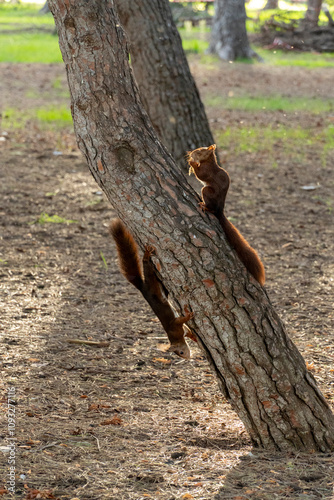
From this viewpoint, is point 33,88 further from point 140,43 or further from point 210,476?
point 210,476

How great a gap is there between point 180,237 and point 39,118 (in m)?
7.83

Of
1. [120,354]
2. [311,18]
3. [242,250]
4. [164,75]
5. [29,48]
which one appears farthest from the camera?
[311,18]

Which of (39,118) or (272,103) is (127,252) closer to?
(39,118)

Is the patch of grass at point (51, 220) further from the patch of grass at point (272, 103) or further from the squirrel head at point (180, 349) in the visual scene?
the patch of grass at point (272, 103)

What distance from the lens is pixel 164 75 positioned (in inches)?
258

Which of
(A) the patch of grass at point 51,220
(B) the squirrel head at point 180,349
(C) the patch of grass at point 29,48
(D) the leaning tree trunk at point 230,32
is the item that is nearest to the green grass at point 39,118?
(A) the patch of grass at point 51,220

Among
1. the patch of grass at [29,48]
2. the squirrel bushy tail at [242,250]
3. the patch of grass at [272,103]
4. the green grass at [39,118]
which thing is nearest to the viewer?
the squirrel bushy tail at [242,250]

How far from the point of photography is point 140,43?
6500 millimetres

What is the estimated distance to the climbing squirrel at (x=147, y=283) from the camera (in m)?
2.97

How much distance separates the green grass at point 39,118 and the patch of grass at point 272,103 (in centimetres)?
292

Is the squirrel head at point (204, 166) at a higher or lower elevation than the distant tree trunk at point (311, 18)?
lower

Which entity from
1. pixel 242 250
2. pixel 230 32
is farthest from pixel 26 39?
pixel 242 250

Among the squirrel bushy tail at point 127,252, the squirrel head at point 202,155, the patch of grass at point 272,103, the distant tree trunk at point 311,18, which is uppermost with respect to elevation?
the distant tree trunk at point 311,18

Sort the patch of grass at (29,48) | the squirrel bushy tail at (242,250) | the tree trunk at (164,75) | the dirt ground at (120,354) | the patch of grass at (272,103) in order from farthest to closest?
the patch of grass at (29,48)
the patch of grass at (272,103)
the tree trunk at (164,75)
the squirrel bushy tail at (242,250)
the dirt ground at (120,354)
